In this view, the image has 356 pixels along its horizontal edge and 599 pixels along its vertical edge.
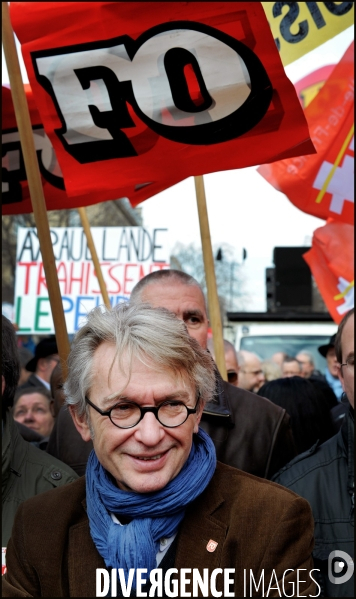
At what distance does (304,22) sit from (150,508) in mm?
4542

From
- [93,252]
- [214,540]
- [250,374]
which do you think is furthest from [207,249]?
[250,374]

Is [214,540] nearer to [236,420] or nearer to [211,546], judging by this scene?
[211,546]

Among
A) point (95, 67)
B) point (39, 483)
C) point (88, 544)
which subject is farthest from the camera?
Answer: point (95, 67)

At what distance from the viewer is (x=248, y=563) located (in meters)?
2.24

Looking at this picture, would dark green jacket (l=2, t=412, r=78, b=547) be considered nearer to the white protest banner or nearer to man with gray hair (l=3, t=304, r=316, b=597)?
man with gray hair (l=3, t=304, r=316, b=597)

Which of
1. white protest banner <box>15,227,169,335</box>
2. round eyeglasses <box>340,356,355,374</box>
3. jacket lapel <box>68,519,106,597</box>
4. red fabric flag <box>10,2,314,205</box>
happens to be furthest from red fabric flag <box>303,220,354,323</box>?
jacket lapel <box>68,519,106,597</box>

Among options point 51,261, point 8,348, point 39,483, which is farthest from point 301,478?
point 51,261

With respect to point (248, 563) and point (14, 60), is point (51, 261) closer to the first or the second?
point (14, 60)

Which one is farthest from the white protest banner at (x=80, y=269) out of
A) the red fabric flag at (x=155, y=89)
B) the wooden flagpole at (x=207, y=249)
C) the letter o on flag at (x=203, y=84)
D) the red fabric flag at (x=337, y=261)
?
the letter o on flag at (x=203, y=84)

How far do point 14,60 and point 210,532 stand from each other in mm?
2770

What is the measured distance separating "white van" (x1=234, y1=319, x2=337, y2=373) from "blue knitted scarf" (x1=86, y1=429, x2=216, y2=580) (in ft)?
33.4

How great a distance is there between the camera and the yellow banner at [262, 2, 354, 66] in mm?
5812

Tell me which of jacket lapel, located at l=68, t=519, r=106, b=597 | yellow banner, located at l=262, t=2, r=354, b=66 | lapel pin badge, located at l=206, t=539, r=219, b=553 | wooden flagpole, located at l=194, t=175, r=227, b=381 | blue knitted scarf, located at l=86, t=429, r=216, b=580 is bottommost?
jacket lapel, located at l=68, t=519, r=106, b=597

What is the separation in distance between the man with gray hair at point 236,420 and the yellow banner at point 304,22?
270cm
